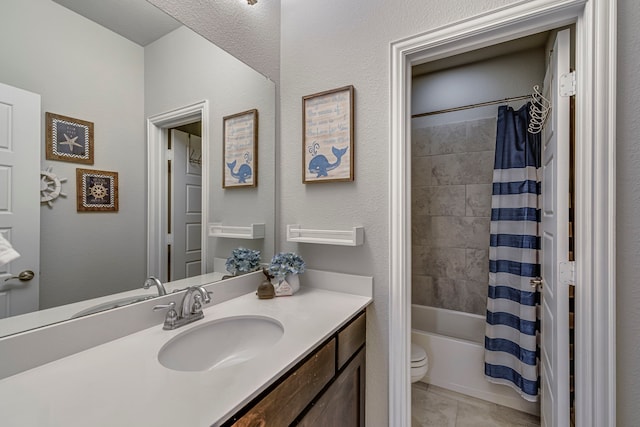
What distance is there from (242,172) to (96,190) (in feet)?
2.20

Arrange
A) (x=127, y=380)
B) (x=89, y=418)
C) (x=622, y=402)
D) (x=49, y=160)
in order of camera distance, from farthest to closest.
Answer: (x=622, y=402) → (x=49, y=160) → (x=127, y=380) → (x=89, y=418)

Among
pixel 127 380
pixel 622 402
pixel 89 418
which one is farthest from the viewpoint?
pixel 622 402

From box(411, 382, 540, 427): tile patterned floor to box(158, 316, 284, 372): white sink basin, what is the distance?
1243 mm

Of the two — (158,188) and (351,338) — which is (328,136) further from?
(351,338)

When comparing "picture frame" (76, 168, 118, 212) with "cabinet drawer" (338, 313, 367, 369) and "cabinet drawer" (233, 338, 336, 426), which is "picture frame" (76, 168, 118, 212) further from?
"cabinet drawer" (338, 313, 367, 369)

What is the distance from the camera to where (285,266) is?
137cm

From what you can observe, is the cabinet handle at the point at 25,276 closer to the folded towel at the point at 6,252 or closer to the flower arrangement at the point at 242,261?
the folded towel at the point at 6,252

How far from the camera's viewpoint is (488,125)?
229cm

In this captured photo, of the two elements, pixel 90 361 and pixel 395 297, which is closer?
pixel 90 361

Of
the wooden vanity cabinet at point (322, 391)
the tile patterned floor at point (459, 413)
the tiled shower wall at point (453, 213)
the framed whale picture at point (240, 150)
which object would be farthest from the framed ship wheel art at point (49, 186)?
the tiled shower wall at point (453, 213)

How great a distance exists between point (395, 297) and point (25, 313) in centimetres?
128

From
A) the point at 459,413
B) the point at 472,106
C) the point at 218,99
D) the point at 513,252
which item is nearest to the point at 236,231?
the point at 218,99

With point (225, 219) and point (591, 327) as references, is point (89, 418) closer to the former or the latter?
point (225, 219)

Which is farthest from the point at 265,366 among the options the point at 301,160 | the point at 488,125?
the point at 488,125
